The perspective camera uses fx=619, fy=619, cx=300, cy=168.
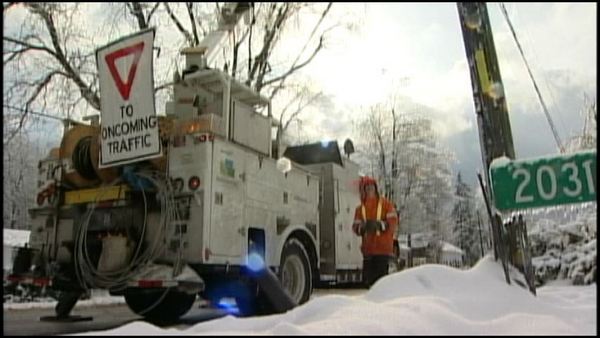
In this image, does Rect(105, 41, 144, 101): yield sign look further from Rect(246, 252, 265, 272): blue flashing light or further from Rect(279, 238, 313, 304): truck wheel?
Rect(279, 238, 313, 304): truck wheel

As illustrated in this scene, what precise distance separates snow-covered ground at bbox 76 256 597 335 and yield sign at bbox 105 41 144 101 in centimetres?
203

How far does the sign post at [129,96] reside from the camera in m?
4.53

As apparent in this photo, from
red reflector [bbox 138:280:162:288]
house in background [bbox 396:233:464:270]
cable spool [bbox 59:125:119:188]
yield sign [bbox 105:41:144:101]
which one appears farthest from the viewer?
house in background [bbox 396:233:464:270]

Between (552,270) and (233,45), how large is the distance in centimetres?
511

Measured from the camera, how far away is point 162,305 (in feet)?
21.0

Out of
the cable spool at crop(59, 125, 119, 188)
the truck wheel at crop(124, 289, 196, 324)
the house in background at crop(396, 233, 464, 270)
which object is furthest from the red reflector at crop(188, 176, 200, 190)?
the house in background at crop(396, 233, 464, 270)

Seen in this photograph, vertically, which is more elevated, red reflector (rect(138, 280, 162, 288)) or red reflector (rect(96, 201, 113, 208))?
red reflector (rect(96, 201, 113, 208))

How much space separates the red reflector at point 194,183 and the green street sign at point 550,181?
10.3 feet

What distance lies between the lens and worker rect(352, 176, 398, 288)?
6859 mm

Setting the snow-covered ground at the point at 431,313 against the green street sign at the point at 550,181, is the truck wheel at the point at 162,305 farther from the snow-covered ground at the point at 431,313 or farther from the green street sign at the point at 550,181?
the green street sign at the point at 550,181

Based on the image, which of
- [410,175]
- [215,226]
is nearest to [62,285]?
[215,226]

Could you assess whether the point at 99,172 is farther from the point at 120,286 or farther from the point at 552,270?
the point at 552,270

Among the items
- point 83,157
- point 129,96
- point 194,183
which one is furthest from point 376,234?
point 129,96

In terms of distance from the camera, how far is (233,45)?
8594 millimetres
